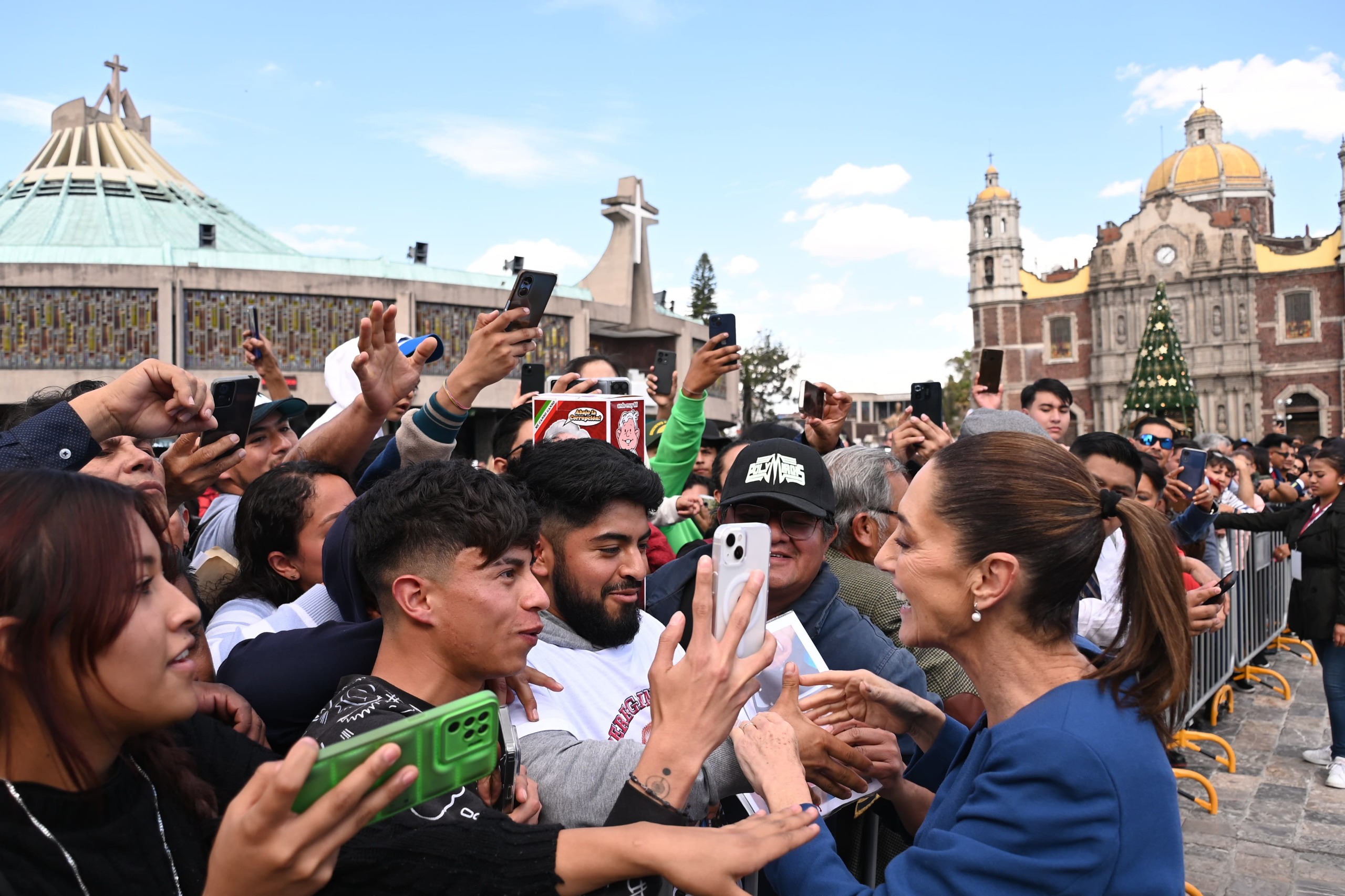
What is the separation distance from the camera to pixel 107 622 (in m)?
1.51

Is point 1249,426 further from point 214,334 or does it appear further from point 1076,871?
point 1076,871

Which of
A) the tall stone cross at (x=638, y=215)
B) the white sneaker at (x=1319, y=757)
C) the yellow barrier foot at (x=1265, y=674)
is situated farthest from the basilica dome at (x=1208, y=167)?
the white sneaker at (x=1319, y=757)

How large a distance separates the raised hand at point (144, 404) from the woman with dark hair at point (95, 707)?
1113 millimetres

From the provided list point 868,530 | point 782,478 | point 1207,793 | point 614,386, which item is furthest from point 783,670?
point 1207,793

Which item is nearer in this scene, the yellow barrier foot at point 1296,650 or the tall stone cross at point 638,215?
the yellow barrier foot at point 1296,650

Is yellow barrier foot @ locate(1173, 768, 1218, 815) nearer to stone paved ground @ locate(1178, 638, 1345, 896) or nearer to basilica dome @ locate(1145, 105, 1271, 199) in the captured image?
stone paved ground @ locate(1178, 638, 1345, 896)

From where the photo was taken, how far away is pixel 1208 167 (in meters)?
61.4

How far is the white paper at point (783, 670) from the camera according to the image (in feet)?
7.82

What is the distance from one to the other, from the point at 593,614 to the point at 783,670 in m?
0.54

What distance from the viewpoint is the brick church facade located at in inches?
2084

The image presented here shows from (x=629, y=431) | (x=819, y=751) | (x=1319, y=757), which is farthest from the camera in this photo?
(x=1319, y=757)

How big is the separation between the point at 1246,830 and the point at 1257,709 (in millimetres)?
3139

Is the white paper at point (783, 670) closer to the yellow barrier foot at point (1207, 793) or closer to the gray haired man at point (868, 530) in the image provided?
the gray haired man at point (868, 530)

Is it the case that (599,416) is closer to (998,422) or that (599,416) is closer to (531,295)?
(531,295)
